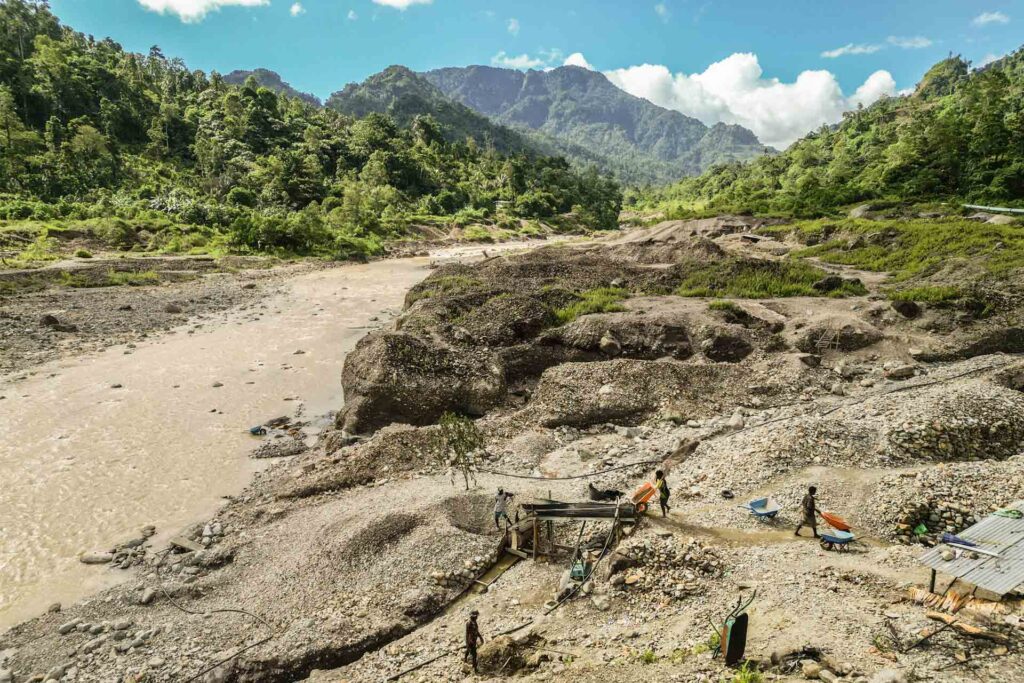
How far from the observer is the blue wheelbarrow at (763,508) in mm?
12016

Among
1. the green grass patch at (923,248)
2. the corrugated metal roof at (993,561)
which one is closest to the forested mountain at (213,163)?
the green grass patch at (923,248)

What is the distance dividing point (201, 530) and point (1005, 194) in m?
74.7

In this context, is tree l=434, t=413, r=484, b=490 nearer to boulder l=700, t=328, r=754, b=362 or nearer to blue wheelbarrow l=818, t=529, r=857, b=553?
blue wheelbarrow l=818, t=529, r=857, b=553

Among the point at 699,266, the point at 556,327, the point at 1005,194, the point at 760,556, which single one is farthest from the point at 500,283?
the point at 1005,194

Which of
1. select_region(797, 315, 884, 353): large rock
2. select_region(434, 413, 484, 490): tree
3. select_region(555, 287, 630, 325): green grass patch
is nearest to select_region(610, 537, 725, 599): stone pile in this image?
select_region(434, 413, 484, 490): tree

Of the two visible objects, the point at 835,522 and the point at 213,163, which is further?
the point at 213,163

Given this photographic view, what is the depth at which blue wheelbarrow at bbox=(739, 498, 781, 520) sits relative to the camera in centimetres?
1202

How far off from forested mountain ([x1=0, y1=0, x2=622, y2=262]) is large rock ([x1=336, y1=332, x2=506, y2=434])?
53195 mm

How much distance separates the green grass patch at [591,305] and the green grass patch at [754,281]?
16.7 feet

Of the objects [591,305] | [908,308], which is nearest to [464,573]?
[591,305]

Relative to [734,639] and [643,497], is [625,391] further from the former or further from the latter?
[734,639]

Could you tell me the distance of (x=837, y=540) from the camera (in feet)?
34.2

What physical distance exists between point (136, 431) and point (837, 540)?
23.7 metres

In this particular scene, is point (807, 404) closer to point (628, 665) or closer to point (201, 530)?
point (628, 665)
